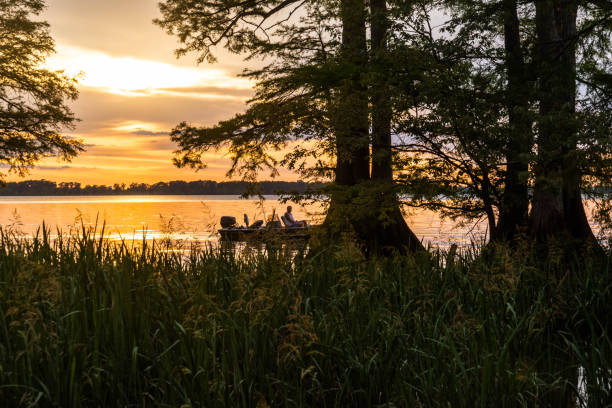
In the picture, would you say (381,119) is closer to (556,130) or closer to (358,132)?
(358,132)

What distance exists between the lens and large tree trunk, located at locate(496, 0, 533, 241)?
352 inches

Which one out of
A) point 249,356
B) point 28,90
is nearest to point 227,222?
point 28,90

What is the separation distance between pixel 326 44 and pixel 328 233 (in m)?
7.59

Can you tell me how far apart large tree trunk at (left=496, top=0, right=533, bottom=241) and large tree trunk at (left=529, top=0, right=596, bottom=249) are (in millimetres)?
288

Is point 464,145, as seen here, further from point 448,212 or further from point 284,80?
point 284,80

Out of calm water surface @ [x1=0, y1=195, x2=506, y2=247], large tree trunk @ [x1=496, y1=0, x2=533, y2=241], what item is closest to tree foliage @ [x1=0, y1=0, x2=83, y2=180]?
calm water surface @ [x1=0, y1=195, x2=506, y2=247]

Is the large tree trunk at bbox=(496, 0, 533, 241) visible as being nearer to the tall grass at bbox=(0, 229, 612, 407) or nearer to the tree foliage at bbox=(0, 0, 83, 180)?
the tall grass at bbox=(0, 229, 612, 407)

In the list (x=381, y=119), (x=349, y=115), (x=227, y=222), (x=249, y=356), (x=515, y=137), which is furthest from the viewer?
(x=227, y=222)

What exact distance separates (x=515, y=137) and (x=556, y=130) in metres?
0.64

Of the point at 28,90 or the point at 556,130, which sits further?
the point at 28,90

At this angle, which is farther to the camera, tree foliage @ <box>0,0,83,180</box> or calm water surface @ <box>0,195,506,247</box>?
tree foliage @ <box>0,0,83,180</box>

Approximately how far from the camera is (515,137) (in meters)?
9.01

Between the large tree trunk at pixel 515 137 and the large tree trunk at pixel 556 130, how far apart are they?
288mm

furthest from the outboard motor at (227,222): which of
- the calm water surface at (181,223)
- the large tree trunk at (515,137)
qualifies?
the large tree trunk at (515,137)
